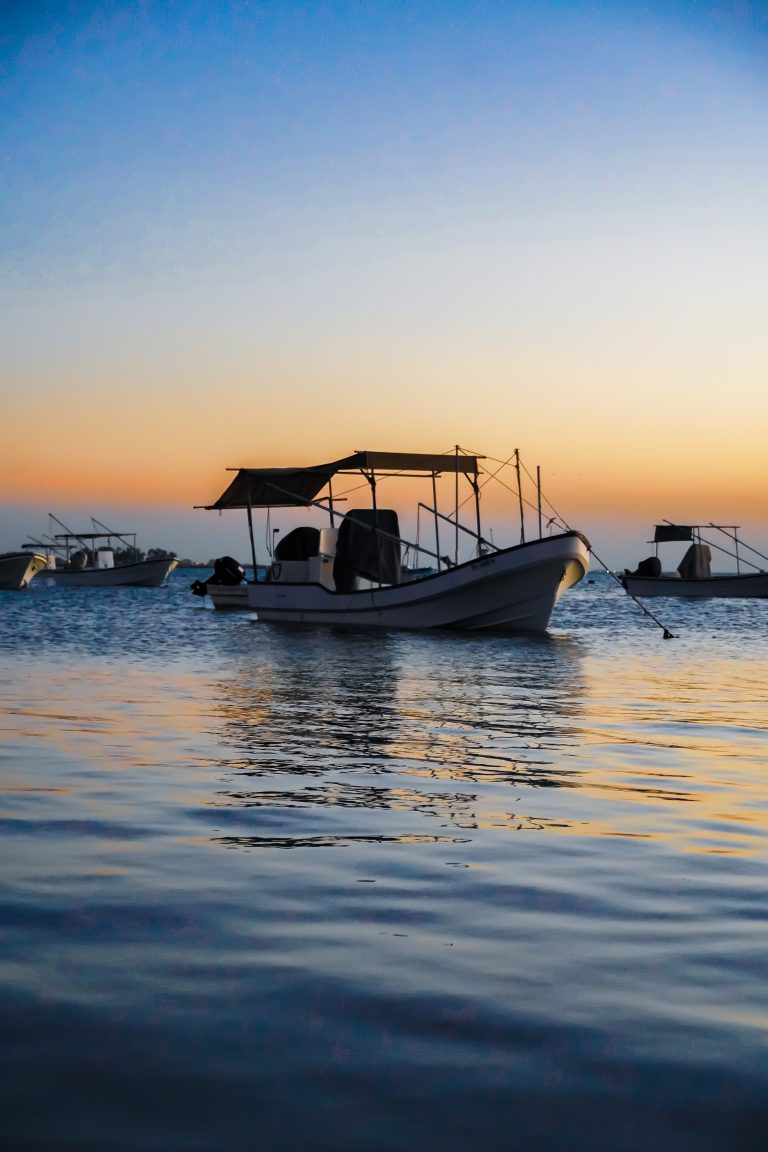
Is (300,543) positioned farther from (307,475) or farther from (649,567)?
(649,567)

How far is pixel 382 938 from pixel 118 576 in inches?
3605

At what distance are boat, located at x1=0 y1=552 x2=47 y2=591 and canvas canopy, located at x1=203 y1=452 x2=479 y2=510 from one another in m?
49.5

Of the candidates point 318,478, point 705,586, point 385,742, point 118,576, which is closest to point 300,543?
point 318,478

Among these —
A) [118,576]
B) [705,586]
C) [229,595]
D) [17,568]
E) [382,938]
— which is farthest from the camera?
[118,576]

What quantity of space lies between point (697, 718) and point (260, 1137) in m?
12.1

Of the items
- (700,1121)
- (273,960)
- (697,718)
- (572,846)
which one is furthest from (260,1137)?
(697,718)

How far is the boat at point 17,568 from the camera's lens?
85938mm

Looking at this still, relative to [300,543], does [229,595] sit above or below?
below

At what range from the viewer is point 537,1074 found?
3617mm

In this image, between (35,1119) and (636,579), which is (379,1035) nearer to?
(35,1119)

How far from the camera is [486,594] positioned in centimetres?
3325

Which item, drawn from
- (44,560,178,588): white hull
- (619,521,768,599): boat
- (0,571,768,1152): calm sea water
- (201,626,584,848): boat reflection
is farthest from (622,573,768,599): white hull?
(0,571,768,1152): calm sea water

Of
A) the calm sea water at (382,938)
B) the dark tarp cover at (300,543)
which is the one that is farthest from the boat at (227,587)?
the calm sea water at (382,938)

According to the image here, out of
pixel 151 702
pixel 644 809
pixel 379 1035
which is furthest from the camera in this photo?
pixel 151 702
